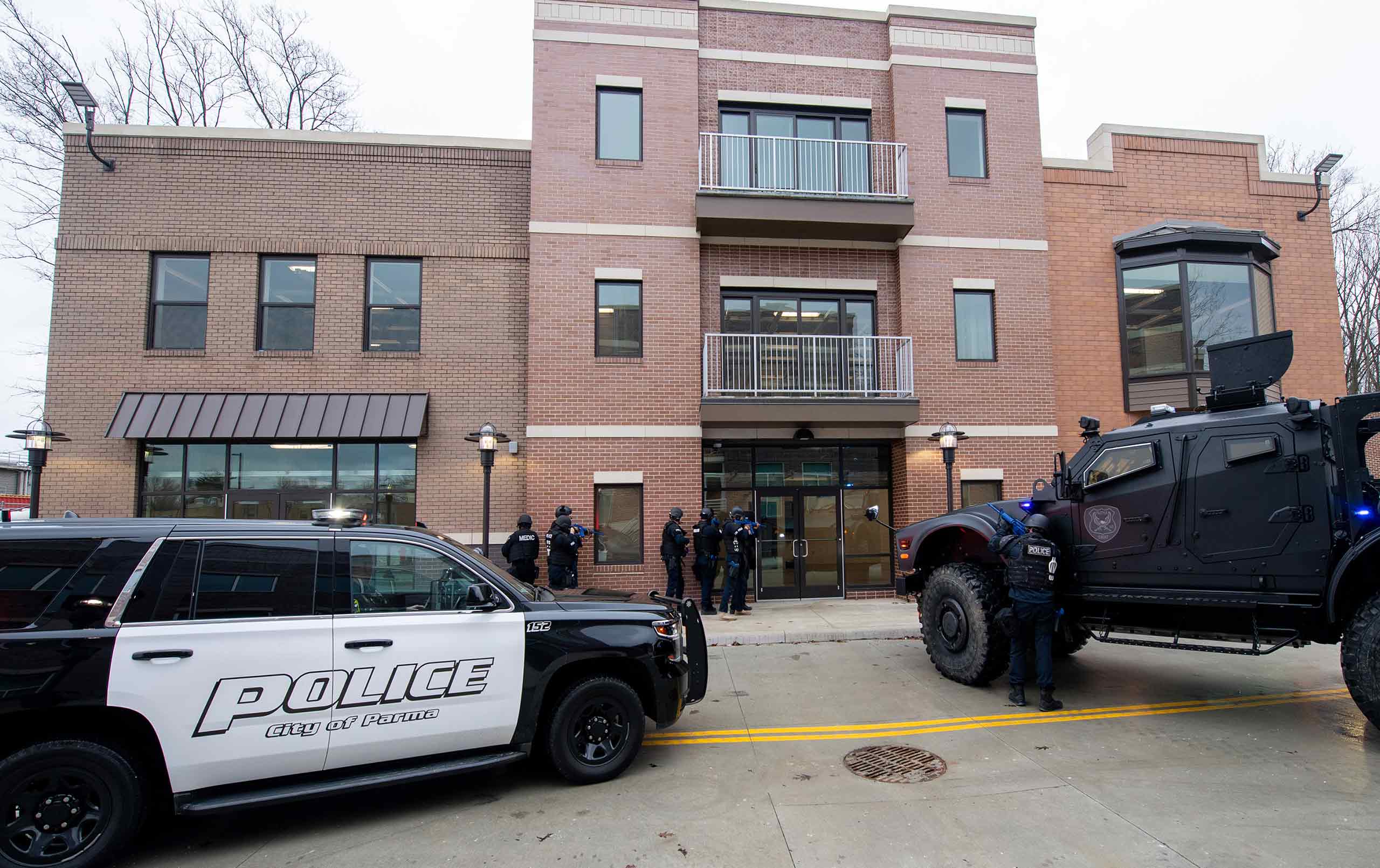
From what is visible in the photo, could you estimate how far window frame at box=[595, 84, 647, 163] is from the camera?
42.0 feet

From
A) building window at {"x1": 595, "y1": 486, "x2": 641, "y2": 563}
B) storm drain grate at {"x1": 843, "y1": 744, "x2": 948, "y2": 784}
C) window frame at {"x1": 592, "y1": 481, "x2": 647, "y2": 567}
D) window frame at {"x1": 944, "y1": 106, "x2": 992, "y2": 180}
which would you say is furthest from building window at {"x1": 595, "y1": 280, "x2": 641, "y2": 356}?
storm drain grate at {"x1": 843, "y1": 744, "x2": 948, "y2": 784}

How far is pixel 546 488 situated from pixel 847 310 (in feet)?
21.5

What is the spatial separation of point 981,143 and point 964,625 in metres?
10.7

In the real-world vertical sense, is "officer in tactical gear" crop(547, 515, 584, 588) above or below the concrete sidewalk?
above

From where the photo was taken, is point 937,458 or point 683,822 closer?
point 683,822

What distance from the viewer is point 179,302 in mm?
12312

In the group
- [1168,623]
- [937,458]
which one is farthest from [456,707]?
[937,458]

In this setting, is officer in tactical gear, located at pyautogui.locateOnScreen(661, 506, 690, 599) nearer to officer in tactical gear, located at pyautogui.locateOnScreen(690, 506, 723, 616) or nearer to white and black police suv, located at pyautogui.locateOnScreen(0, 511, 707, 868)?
officer in tactical gear, located at pyautogui.locateOnScreen(690, 506, 723, 616)

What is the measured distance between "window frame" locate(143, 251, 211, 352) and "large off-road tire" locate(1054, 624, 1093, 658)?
13841 millimetres

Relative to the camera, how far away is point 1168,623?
6.15m

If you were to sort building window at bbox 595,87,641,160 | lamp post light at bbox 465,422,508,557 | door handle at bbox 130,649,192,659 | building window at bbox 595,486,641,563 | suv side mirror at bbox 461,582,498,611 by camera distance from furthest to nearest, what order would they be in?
1. building window at bbox 595,87,641,160
2. building window at bbox 595,486,641,563
3. lamp post light at bbox 465,422,508,557
4. suv side mirror at bbox 461,582,498,611
5. door handle at bbox 130,649,192,659

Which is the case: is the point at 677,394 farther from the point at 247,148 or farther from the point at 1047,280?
the point at 247,148

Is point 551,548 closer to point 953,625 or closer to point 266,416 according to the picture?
point 266,416

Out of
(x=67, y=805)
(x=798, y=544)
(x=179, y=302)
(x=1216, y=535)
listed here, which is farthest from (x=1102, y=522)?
(x=179, y=302)
